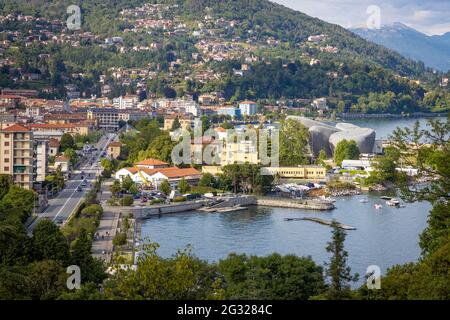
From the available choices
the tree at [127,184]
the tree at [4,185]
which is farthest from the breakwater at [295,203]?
the tree at [4,185]

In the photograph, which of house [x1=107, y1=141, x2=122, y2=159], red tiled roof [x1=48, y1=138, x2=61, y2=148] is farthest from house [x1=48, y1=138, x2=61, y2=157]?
house [x1=107, y1=141, x2=122, y2=159]

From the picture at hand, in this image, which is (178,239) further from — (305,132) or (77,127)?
(77,127)

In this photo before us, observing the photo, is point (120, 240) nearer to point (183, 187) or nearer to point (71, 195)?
point (71, 195)

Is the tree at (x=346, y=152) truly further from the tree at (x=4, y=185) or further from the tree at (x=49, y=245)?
the tree at (x=49, y=245)

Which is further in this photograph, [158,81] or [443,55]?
[443,55]
